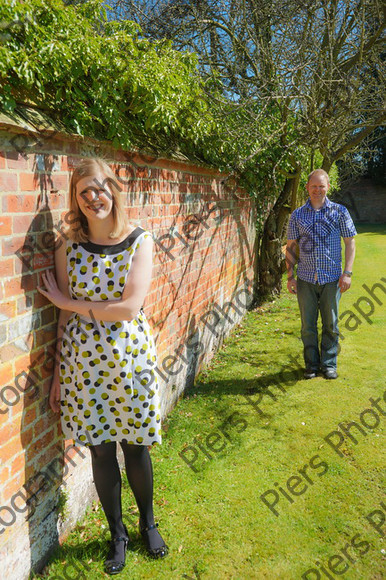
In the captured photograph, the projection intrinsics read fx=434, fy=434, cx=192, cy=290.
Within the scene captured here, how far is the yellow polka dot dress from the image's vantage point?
2.19 metres

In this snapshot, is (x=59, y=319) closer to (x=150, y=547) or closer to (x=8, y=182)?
(x=8, y=182)

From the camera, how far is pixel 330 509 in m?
2.84

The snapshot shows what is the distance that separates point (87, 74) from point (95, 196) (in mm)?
803

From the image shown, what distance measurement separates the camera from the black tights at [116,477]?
2.33 m

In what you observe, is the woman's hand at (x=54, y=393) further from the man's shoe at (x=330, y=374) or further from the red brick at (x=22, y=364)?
the man's shoe at (x=330, y=374)

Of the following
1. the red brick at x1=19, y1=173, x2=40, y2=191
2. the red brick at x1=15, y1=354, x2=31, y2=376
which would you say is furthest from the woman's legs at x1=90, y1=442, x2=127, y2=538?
the red brick at x1=19, y1=173, x2=40, y2=191

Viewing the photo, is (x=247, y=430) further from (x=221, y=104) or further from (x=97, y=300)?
(x=221, y=104)

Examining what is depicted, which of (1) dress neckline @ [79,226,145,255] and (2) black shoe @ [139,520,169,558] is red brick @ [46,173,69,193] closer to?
(1) dress neckline @ [79,226,145,255]

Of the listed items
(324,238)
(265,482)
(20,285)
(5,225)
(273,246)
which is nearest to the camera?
(5,225)

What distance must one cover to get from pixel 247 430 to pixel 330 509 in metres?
1.06

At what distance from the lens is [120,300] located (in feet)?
7.18

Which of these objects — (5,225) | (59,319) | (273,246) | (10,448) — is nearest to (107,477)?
(10,448)

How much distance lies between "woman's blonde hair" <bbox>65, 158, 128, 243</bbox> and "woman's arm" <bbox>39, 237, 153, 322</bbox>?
0.17m

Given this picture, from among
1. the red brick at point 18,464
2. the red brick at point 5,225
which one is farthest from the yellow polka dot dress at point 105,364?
the red brick at point 5,225
